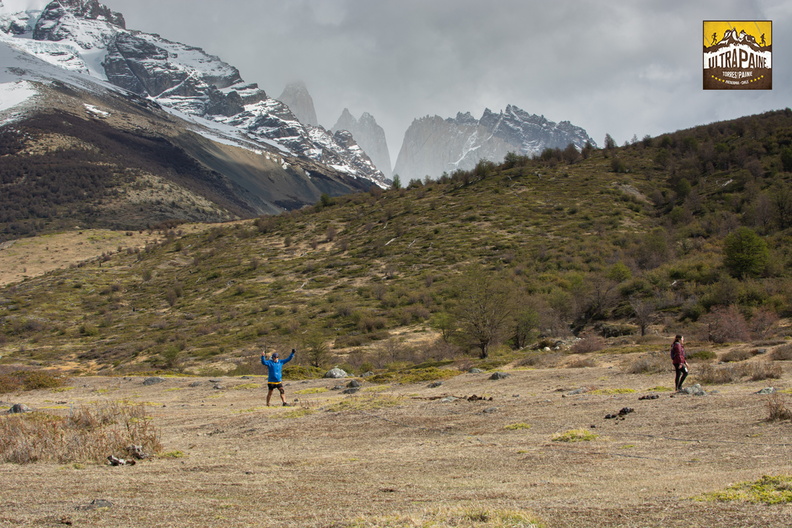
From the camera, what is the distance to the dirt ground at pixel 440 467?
5.10 meters

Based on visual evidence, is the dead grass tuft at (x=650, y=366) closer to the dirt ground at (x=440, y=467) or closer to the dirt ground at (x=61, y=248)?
the dirt ground at (x=440, y=467)

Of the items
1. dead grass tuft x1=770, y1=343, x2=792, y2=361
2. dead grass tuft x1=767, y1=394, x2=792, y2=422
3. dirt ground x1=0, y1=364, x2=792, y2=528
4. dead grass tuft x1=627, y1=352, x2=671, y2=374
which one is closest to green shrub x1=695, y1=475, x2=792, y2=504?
dirt ground x1=0, y1=364, x2=792, y2=528

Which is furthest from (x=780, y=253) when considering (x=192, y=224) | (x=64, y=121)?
(x=64, y=121)

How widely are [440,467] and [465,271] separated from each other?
1739 inches

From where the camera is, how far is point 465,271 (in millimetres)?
A: 51250

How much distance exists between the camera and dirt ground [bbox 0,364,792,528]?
5102mm

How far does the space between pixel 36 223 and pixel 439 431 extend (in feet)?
480

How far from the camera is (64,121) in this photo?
18038 cm

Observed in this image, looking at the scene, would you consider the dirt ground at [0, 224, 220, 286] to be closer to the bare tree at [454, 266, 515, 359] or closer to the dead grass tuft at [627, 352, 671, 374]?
the bare tree at [454, 266, 515, 359]

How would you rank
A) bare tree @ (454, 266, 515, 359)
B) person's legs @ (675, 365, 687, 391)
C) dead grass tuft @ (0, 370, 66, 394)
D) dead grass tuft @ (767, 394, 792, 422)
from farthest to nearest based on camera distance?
1. bare tree @ (454, 266, 515, 359)
2. dead grass tuft @ (0, 370, 66, 394)
3. person's legs @ (675, 365, 687, 391)
4. dead grass tuft @ (767, 394, 792, 422)

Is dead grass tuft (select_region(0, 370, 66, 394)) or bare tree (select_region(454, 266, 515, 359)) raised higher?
bare tree (select_region(454, 266, 515, 359))

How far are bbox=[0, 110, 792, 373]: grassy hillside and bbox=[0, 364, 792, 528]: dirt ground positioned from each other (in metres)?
15.2

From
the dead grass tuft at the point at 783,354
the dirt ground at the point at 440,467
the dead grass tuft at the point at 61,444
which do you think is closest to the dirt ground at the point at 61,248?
the dead grass tuft at the point at 61,444

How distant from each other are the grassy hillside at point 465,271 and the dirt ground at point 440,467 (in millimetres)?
15218
